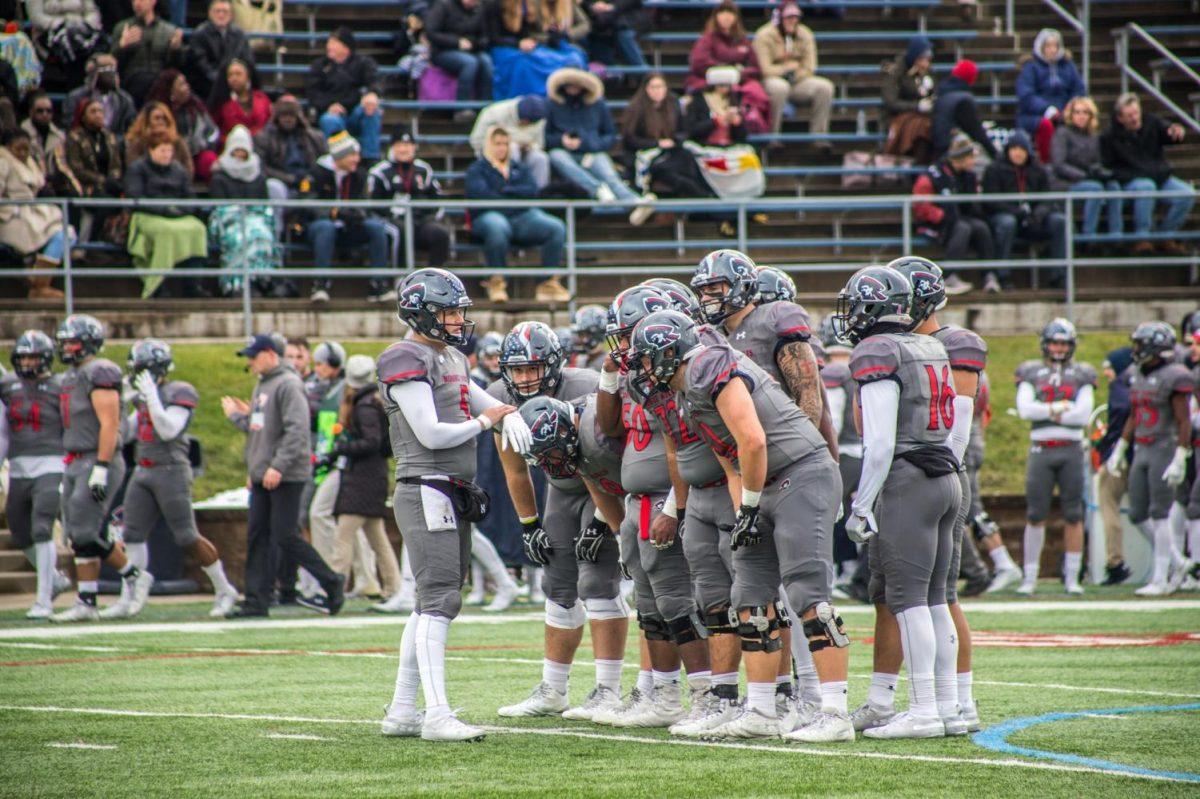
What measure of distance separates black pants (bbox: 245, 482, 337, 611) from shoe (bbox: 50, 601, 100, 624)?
121cm

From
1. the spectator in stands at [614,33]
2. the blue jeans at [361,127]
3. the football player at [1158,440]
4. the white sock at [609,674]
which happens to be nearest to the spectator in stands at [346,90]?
the blue jeans at [361,127]

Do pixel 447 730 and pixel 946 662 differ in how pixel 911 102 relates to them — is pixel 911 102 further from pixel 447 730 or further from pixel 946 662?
pixel 447 730

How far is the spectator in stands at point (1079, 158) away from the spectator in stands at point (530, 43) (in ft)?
19.1

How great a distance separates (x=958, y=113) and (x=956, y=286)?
7.76 ft

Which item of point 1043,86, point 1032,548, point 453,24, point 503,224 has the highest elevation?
point 453,24

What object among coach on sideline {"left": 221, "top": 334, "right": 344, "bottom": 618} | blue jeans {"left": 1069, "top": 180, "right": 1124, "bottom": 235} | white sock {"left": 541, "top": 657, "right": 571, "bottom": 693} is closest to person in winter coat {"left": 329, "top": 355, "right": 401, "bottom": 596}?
coach on sideline {"left": 221, "top": 334, "right": 344, "bottom": 618}

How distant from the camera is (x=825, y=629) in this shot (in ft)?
22.5

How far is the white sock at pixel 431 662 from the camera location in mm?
7176

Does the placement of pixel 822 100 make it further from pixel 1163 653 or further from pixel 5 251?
pixel 1163 653

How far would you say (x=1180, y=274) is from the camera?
19672 mm

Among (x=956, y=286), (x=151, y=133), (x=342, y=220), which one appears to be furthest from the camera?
(x=956, y=286)

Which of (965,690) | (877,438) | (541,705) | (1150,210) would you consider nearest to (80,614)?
(541,705)

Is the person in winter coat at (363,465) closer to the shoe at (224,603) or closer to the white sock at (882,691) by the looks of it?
the shoe at (224,603)

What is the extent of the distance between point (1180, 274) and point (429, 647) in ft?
49.0
